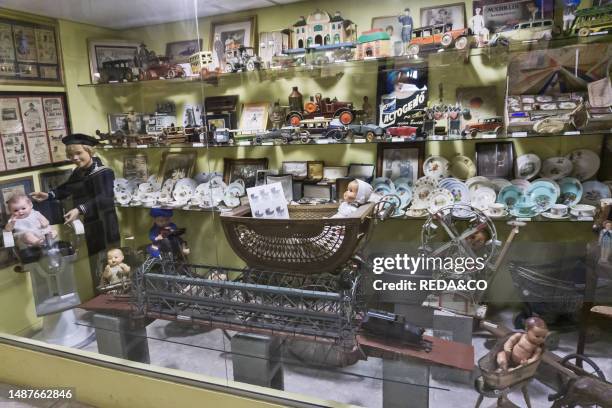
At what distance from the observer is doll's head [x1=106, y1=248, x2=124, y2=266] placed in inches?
83.0

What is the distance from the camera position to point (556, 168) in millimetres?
1931

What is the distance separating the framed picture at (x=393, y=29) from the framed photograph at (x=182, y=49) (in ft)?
2.96

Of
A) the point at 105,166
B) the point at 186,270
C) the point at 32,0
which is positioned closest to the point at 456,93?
the point at 186,270

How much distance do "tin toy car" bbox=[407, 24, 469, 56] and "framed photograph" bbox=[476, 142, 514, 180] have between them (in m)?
0.47

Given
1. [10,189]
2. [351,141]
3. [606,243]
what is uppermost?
[351,141]

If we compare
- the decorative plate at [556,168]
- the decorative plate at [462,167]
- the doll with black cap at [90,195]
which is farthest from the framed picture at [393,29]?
the doll with black cap at [90,195]

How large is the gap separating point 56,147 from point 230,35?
1048 millimetres

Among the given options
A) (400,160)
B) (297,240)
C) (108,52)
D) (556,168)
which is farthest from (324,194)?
(108,52)

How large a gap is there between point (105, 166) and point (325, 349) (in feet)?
4.94

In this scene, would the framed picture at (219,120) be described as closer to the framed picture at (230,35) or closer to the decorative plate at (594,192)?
the framed picture at (230,35)

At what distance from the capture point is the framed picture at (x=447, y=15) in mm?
1940

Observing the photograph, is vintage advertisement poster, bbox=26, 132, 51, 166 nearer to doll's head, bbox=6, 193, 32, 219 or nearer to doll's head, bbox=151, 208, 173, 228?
doll's head, bbox=6, 193, 32, 219

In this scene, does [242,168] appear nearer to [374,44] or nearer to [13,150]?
[374,44]

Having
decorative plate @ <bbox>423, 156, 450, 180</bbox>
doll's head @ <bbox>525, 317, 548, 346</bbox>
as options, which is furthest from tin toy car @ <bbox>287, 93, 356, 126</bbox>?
doll's head @ <bbox>525, 317, 548, 346</bbox>
